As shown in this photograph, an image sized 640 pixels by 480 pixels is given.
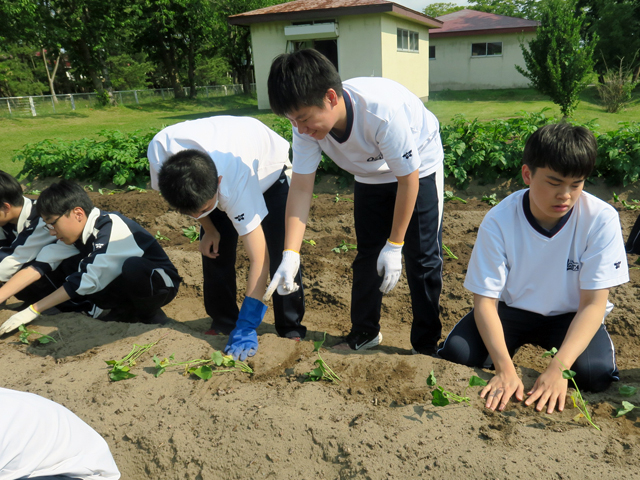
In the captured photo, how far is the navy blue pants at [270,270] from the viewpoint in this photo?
273cm

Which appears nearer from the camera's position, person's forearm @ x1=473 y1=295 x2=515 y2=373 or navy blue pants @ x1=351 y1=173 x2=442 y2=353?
person's forearm @ x1=473 y1=295 x2=515 y2=373

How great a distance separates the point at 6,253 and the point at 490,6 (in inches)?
1615

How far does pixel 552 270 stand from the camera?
6.63ft

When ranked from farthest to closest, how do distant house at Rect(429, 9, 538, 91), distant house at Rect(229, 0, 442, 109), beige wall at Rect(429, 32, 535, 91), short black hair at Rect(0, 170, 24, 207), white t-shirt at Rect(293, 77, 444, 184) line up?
1. beige wall at Rect(429, 32, 535, 91)
2. distant house at Rect(429, 9, 538, 91)
3. distant house at Rect(229, 0, 442, 109)
4. short black hair at Rect(0, 170, 24, 207)
5. white t-shirt at Rect(293, 77, 444, 184)

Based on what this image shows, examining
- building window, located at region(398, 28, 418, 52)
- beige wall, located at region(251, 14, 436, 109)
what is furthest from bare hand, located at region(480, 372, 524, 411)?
building window, located at region(398, 28, 418, 52)

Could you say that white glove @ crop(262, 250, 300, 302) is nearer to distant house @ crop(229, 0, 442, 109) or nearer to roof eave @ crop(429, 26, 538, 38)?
distant house @ crop(229, 0, 442, 109)

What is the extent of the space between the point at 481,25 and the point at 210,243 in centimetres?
1971

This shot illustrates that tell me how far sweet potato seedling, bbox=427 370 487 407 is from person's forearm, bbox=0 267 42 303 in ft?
7.98

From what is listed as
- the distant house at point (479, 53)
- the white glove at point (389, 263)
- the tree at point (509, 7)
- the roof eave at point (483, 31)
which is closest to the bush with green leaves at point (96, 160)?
the white glove at point (389, 263)

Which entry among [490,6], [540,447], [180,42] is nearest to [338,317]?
[540,447]

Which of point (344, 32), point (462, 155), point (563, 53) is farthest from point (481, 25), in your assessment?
point (462, 155)

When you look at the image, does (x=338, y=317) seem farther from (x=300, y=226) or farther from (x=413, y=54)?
(x=413, y=54)

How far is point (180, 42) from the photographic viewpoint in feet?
87.8

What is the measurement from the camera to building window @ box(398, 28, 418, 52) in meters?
16.5
